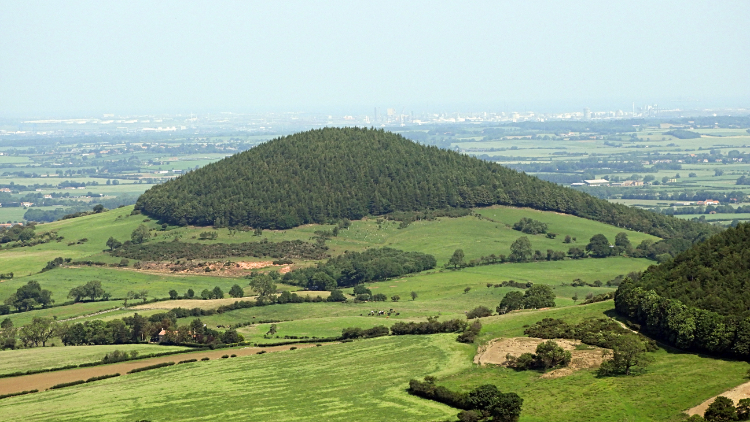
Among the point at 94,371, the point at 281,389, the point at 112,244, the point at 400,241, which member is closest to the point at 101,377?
the point at 94,371

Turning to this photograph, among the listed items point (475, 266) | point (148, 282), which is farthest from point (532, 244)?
point (148, 282)

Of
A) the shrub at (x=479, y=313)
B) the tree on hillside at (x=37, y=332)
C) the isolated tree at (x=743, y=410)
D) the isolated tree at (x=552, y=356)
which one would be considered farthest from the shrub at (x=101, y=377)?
the isolated tree at (x=743, y=410)

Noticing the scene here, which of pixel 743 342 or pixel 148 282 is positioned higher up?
pixel 743 342

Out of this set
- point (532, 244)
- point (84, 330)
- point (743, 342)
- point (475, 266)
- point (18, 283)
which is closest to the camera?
point (743, 342)

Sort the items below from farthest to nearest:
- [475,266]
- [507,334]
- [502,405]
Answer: [475,266], [507,334], [502,405]

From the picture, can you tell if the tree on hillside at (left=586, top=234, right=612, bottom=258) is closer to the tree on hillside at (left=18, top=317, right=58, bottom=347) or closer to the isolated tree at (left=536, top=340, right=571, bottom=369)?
the isolated tree at (left=536, top=340, right=571, bottom=369)

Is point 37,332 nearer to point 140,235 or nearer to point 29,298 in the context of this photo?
point 29,298

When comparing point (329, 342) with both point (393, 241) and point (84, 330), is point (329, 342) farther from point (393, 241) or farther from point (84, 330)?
point (393, 241)

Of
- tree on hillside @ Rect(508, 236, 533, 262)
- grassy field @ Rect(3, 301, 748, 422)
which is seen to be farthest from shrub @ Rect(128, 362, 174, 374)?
tree on hillside @ Rect(508, 236, 533, 262)
